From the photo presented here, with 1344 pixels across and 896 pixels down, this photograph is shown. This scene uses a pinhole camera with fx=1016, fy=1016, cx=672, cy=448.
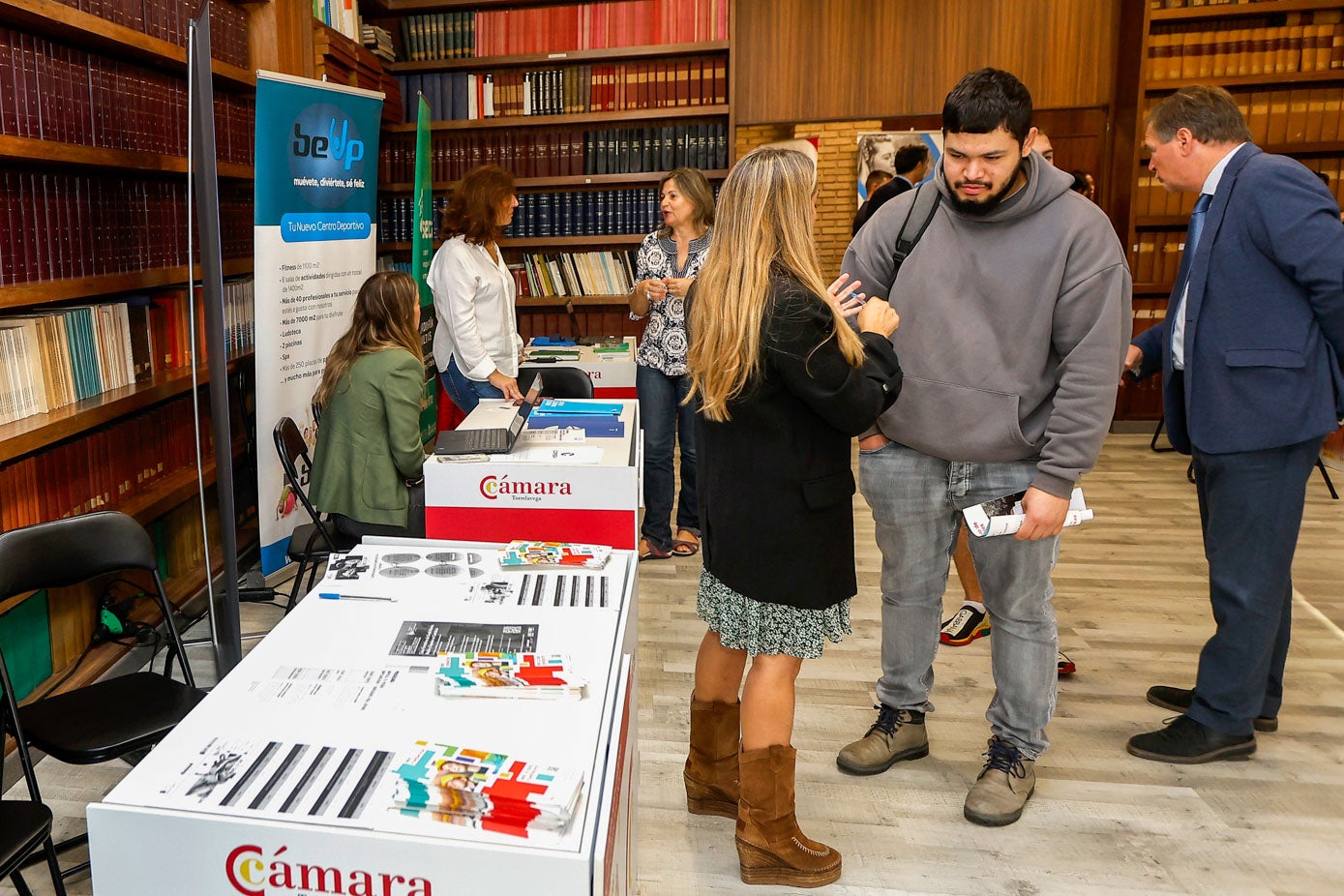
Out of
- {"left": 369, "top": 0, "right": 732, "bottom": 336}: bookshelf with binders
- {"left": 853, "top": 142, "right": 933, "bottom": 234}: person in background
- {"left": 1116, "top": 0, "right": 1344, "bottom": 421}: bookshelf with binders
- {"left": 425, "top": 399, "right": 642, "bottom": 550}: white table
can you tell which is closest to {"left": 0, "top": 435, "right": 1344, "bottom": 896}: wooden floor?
{"left": 425, "top": 399, "right": 642, "bottom": 550}: white table

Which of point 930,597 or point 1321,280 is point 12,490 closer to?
point 930,597

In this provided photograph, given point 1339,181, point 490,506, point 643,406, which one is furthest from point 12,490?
point 1339,181

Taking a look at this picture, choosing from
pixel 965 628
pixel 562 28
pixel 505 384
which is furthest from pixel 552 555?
pixel 562 28

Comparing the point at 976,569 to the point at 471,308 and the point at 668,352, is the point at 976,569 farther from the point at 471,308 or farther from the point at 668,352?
Answer: the point at 471,308

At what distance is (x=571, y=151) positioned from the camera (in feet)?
20.2

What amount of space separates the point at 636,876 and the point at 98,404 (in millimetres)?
2122

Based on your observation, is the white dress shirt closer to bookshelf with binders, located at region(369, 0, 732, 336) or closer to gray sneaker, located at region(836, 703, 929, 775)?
gray sneaker, located at region(836, 703, 929, 775)

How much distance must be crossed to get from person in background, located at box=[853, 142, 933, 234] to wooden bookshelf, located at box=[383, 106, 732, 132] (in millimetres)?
1065

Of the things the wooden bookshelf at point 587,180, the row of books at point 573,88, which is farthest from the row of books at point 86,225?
the row of books at point 573,88

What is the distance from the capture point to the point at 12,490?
2.72 metres

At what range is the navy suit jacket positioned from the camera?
2.29 m

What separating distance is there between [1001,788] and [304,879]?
5.69 feet

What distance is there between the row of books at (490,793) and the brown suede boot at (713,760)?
3.41ft

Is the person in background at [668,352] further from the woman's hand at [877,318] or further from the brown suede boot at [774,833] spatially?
the brown suede boot at [774,833]
